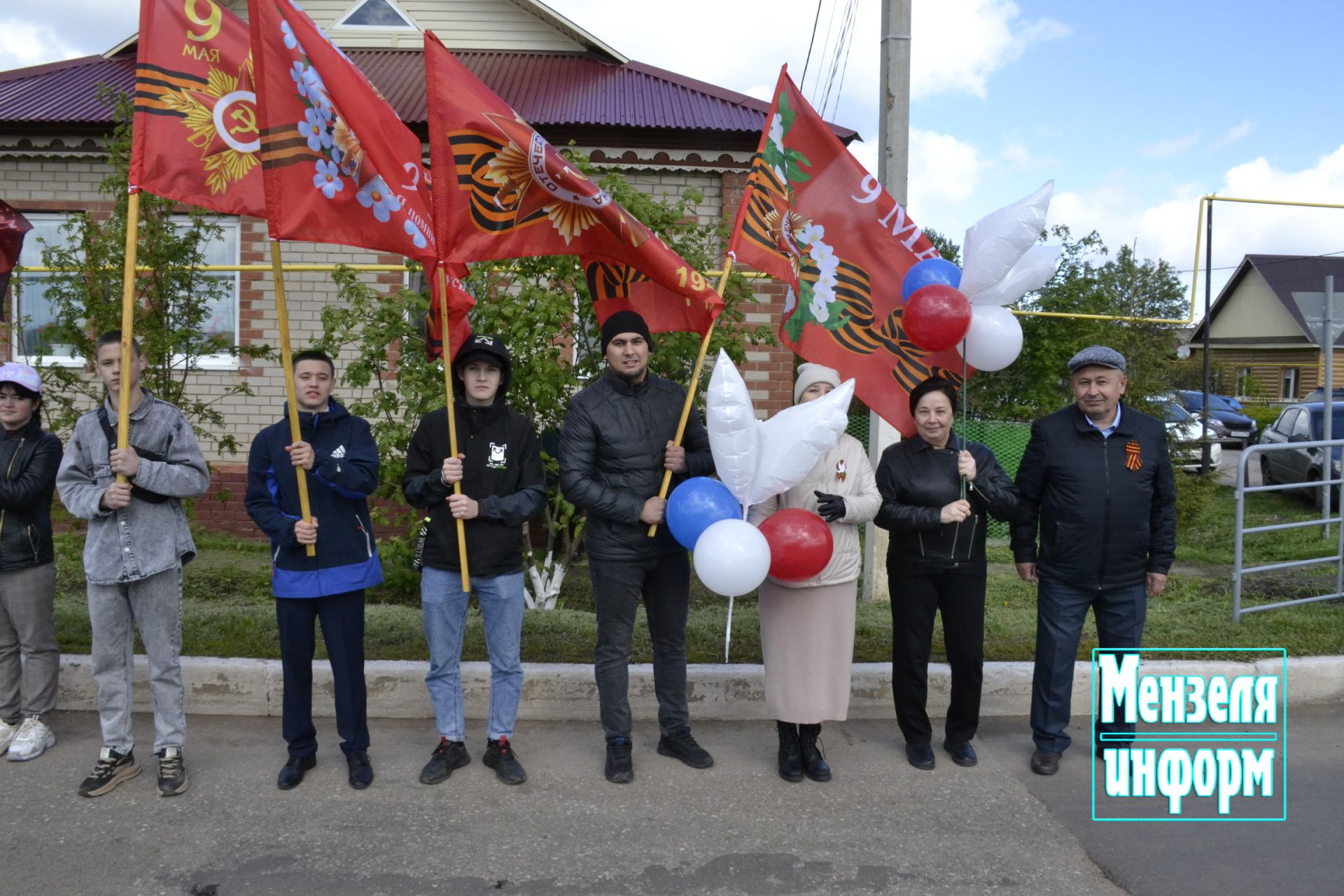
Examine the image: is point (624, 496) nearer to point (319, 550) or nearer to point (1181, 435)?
point (319, 550)

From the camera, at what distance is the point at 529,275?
22.3ft

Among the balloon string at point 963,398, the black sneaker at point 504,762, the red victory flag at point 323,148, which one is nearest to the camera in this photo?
the red victory flag at point 323,148

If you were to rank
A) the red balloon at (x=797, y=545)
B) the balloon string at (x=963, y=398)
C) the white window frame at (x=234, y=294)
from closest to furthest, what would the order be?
the red balloon at (x=797, y=545)
the balloon string at (x=963, y=398)
the white window frame at (x=234, y=294)

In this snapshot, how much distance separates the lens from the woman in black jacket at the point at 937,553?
4.48 meters

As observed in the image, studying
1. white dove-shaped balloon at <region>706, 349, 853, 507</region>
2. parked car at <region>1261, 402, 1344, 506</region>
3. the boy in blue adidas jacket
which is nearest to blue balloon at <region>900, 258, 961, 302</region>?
white dove-shaped balloon at <region>706, 349, 853, 507</region>

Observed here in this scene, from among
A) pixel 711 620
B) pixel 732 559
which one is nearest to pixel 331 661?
pixel 732 559

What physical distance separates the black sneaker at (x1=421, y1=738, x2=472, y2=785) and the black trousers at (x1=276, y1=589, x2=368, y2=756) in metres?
0.32

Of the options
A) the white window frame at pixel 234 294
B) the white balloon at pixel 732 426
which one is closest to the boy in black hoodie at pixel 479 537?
the white balloon at pixel 732 426

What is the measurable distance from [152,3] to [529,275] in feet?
10.1

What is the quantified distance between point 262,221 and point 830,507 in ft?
29.1

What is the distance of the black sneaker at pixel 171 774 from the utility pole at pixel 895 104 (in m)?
4.75

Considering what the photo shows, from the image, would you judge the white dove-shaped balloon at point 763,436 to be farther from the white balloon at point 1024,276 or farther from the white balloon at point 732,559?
the white balloon at point 1024,276

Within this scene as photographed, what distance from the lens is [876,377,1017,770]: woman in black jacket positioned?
4480mm

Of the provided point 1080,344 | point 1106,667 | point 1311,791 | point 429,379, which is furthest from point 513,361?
point 1080,344
